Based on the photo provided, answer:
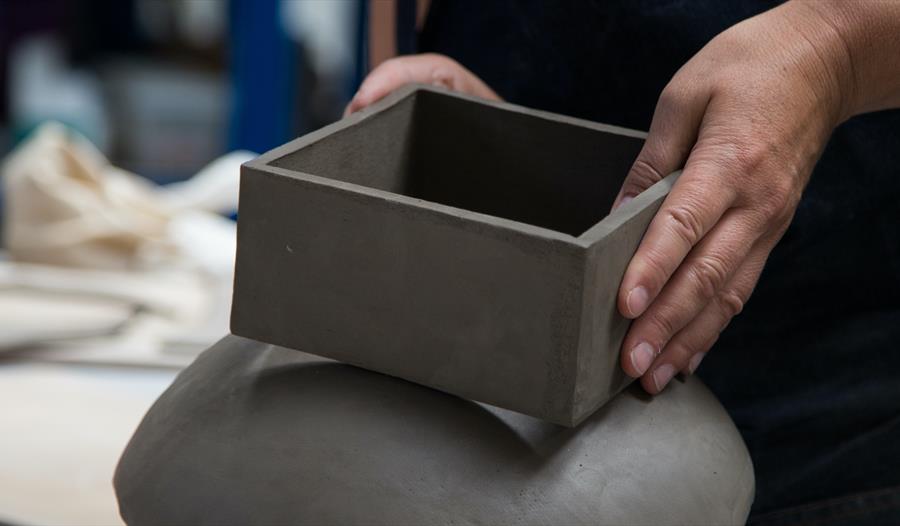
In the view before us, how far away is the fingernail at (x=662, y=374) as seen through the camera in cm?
82

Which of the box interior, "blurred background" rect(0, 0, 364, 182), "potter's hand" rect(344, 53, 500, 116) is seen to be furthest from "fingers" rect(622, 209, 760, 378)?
"blurred background" rect(0, 0, 364, 182)

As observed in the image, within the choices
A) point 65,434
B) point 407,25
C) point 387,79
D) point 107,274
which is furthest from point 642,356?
point 107,274

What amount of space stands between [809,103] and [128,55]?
10.8 ft

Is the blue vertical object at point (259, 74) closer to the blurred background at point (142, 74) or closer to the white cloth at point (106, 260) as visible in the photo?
the blurred background at point (142, 74)

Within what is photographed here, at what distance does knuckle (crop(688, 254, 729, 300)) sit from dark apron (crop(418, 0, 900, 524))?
0.33 m

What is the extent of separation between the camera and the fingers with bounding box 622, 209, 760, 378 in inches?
30.9

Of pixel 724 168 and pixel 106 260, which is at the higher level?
pixel 724 168

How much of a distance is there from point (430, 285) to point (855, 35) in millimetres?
343

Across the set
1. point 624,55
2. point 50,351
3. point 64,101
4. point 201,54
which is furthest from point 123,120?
point 624,55

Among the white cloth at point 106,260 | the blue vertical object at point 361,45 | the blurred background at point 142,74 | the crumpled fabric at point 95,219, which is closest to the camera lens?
the blue vertical object at point 361,45

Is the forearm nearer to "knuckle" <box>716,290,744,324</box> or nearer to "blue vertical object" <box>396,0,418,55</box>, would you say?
"knuckle" <box>716,290,744,324</box>

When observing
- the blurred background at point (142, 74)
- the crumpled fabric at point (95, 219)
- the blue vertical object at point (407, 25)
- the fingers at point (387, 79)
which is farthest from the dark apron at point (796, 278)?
the blurred background at point (142, 74)

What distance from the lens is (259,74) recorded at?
8.46 feet

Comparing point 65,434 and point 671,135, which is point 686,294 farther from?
point 65,434
